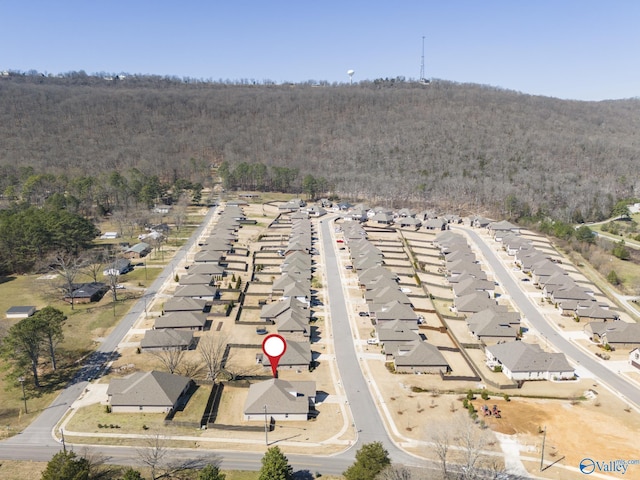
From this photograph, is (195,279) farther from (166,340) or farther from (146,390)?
(146,390)

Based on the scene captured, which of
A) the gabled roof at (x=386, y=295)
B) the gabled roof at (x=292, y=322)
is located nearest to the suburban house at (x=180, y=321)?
the gabled roof at (x=292, y=322)

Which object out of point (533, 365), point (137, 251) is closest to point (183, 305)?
point (137, 251)

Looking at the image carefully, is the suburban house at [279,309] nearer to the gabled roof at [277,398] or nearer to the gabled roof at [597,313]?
the gabled roof at [277,398]

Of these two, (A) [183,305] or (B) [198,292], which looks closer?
(A) [183,305]

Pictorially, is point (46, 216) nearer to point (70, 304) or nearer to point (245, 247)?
point (70, 304)

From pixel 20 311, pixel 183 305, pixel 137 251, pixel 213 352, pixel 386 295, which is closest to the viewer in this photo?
pixel 213 352

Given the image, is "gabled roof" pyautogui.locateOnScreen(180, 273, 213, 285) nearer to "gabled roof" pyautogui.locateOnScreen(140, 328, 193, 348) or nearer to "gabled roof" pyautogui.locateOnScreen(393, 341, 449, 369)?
"gabled roof" pyautogui.locateOnScreen(140, 328, 193, 348)

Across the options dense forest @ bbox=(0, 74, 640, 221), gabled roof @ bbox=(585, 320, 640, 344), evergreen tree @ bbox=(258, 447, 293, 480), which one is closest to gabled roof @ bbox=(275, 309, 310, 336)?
evergreen tree @ bbox=(258, 447, 293, 480)

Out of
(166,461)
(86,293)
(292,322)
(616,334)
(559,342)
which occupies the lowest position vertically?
(559,342)
